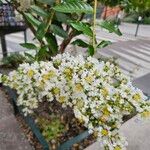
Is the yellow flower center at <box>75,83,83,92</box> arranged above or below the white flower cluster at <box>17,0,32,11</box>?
below

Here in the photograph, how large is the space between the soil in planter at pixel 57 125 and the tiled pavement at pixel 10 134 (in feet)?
0.84

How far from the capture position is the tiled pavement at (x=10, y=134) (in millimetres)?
2652

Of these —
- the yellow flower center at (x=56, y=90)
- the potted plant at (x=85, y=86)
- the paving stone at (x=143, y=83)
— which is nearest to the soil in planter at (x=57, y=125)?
the potted plant at (x=85, y=86)

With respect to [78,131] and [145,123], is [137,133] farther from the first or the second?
[78,131]

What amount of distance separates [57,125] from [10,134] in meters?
0.58

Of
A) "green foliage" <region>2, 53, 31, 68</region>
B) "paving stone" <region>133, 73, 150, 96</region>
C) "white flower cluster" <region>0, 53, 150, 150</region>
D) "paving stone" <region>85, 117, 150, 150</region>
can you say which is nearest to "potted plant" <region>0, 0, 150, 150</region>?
"white flower cluster" <region>0, 53, 150, 150</region>

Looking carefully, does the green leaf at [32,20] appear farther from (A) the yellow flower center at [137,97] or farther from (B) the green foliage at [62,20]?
(A) the yellow flower center at [137,97]

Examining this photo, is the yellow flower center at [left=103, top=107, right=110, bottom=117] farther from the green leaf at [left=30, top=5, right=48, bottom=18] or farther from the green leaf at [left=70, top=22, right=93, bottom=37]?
the green leaf at [left=30, top=5, right=48, bottom=18]

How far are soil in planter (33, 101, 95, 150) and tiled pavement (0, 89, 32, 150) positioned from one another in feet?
0.84

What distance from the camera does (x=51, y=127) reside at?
100 inches

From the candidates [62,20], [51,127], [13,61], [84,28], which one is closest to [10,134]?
[51,127]

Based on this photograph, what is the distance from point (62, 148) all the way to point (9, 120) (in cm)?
91

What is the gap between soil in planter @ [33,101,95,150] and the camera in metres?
2.54

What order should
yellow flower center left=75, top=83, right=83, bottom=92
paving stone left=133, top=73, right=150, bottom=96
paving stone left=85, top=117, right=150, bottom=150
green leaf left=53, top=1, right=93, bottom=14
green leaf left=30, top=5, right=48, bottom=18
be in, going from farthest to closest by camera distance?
1. paving stone left=133, top=73, right=150, bottom=96
2. paving stone left=85, top=117, right=150, bottom=150
3. green leaf left=30, top=5, right=48, bottom=18
4. yellow flower center left=75, top=83, right=83, bottom=92
5. green leaf left=53, top=1, right=93, bottom=14
